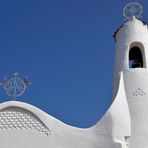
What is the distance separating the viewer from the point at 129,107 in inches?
592

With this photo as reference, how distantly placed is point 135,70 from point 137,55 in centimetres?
217

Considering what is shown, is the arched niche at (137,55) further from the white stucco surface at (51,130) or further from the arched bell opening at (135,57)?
the white stucco surface at (51,130)

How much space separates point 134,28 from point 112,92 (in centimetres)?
297

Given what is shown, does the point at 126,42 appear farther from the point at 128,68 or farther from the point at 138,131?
the point at 138,131

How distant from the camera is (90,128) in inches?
528

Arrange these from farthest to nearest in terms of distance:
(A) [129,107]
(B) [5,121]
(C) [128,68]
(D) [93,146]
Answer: (C) [128,68], (A) [129,107], (B) [5,121], (D) [93,146]

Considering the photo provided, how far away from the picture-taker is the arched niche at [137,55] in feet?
55.8

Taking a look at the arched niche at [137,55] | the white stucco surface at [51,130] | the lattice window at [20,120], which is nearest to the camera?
the white stucco surface at [51,130]

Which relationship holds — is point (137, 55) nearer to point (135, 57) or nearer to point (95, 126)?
point (135, 57)

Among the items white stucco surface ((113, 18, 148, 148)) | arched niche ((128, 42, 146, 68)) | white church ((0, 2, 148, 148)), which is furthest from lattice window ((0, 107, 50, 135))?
arched niche ((128, 42, 146, 68))

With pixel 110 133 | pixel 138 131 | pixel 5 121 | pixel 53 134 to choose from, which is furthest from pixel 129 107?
pixel 5 121

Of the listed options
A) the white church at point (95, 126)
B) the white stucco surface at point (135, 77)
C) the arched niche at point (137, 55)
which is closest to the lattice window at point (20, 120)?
the white church at point (95, 126)

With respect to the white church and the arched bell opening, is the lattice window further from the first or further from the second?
the arched bell opening

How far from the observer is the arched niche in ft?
55.8
